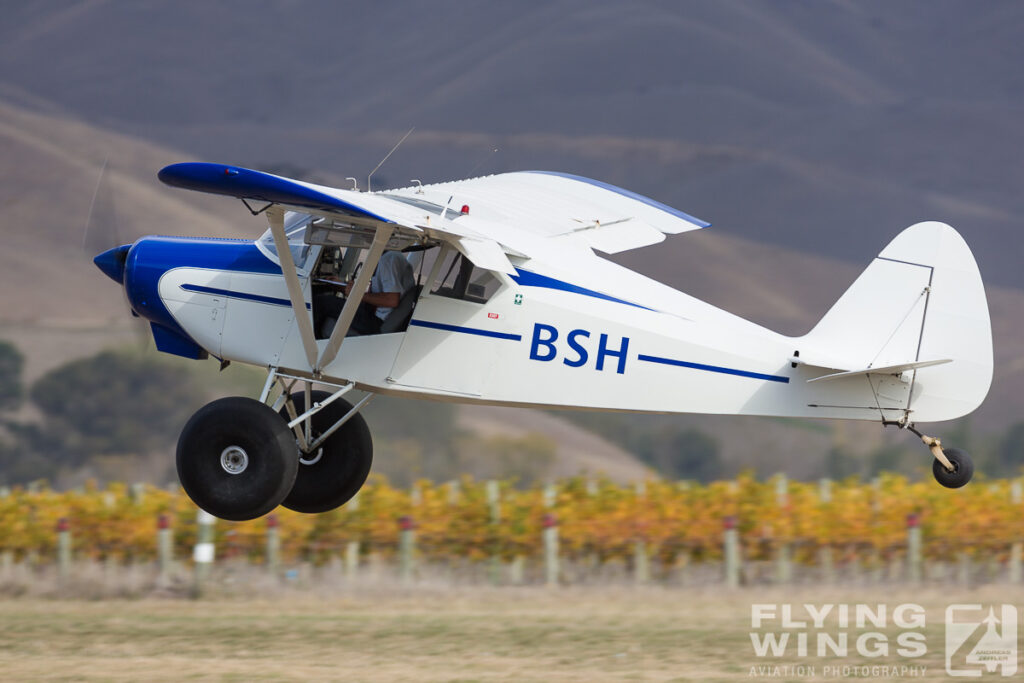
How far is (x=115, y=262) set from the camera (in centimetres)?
→ 1096

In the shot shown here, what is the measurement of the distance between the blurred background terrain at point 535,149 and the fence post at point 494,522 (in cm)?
2026

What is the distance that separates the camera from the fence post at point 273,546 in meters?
18.1

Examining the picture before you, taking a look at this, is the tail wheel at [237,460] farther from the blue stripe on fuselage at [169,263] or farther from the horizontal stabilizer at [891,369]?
the horizontal stabilizer at [891,369]

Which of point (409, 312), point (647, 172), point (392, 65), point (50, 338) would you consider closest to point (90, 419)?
point (50, 338)

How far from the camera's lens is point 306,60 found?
11744 centimetres

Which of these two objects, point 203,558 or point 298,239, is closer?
point 298,239

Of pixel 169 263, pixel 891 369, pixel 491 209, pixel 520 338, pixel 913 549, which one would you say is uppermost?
pixel 491 209

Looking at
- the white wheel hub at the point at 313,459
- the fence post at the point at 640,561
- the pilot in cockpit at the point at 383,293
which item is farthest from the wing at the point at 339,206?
the fence post at the point at 640,561

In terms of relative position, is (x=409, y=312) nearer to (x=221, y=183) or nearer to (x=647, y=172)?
(x=221, y=183)

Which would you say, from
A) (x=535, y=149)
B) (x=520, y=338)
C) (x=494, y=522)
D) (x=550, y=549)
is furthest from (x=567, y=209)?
(x=535, y=149)

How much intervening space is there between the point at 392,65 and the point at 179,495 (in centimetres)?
9950

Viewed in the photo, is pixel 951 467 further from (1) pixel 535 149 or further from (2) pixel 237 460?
(1) pixel 535 149

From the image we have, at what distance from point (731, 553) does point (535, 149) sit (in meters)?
75.9

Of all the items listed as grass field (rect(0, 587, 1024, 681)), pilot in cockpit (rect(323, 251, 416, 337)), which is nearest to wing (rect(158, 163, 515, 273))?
pilot in cockpit (rect(323, 251, 416, 337))
